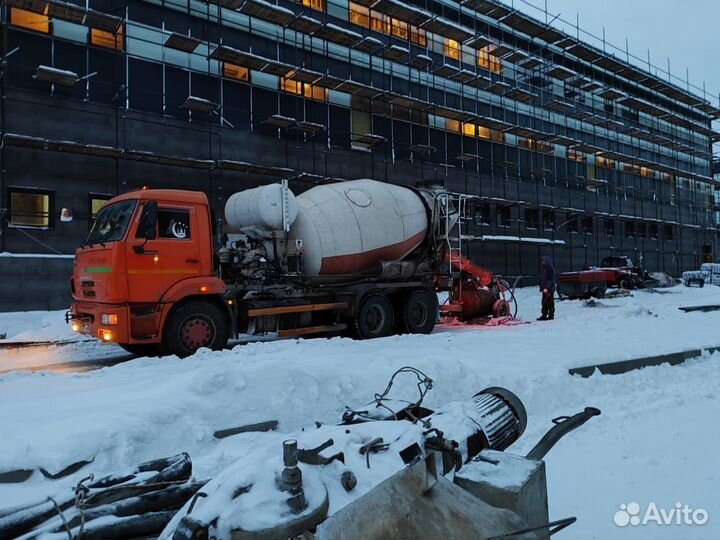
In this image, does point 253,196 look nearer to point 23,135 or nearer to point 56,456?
point 56,456

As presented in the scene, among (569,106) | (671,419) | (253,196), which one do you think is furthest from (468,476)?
(569,106)

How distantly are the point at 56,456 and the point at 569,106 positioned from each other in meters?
38.2

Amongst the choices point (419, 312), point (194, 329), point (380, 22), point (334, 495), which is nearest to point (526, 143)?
point (380, 22)

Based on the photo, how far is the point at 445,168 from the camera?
96.8 ft

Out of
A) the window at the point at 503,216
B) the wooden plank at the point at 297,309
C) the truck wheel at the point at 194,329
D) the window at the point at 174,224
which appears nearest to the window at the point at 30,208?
the window at the point at 174,224

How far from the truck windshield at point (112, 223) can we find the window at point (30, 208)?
32.1 ft

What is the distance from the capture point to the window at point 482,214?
31062 millimetres

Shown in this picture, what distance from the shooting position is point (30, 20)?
1756cm

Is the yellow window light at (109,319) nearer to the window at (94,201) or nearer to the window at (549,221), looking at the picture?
the window at (94,201)

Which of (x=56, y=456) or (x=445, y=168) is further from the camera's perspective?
(x=445, y=168)

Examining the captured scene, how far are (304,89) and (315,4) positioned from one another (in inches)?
173

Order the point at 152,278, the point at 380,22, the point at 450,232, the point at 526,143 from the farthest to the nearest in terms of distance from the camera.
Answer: the point at 526,143 → the point at 380,22 → the point at 450,232 → the point at 152,278

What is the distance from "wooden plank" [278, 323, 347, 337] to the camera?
1109 cm

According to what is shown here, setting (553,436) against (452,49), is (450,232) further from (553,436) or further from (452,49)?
(452,49)
